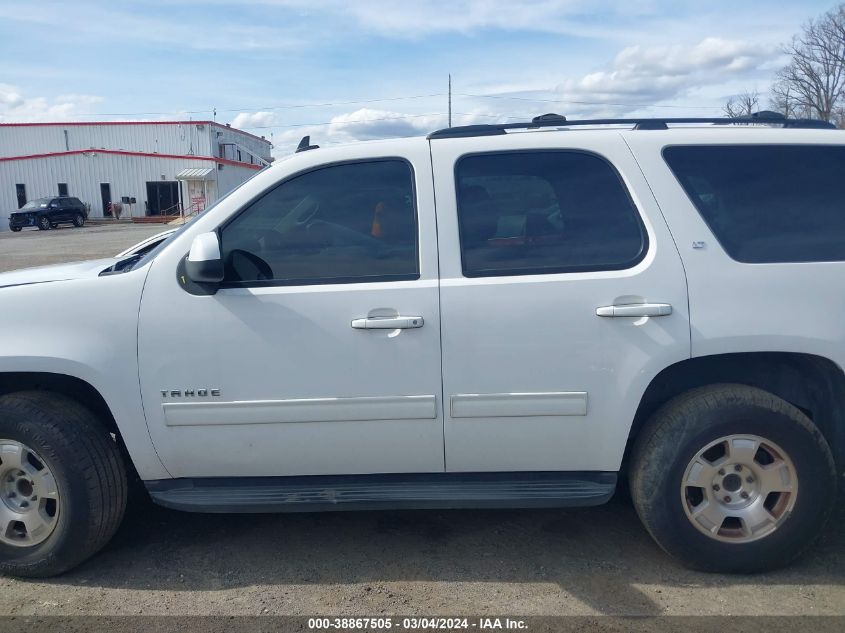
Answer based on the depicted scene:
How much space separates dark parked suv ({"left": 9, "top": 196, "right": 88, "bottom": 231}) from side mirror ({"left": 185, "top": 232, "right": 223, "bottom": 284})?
4042cm

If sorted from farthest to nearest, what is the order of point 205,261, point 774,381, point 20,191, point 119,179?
point 20,191
point 119,179
point 774,381
point 205,261

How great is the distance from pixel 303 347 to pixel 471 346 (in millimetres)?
734

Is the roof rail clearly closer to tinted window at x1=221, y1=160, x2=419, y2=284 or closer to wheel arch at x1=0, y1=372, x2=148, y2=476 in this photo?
tinted window at x1=221, y1=160, x2=419, y2=284

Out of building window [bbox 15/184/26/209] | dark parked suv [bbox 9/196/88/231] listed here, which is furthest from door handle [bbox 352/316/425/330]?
building window [bbox 15/184/26/209]

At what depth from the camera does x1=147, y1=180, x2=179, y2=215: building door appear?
47125 millimetres

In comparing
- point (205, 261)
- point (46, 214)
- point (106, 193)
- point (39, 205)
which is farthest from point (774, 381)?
point (106, 193)

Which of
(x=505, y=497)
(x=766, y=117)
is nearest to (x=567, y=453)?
(x=505, y=497)

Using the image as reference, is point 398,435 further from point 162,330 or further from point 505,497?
point 162,330

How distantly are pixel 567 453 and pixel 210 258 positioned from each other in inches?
70.1

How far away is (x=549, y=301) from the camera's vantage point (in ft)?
10.4

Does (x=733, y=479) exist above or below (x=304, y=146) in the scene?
below

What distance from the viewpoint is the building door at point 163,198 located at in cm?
4712

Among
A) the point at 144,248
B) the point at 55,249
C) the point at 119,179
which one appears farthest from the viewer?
the point at 119,179

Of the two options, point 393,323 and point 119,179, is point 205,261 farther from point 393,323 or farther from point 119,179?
point 119,179
